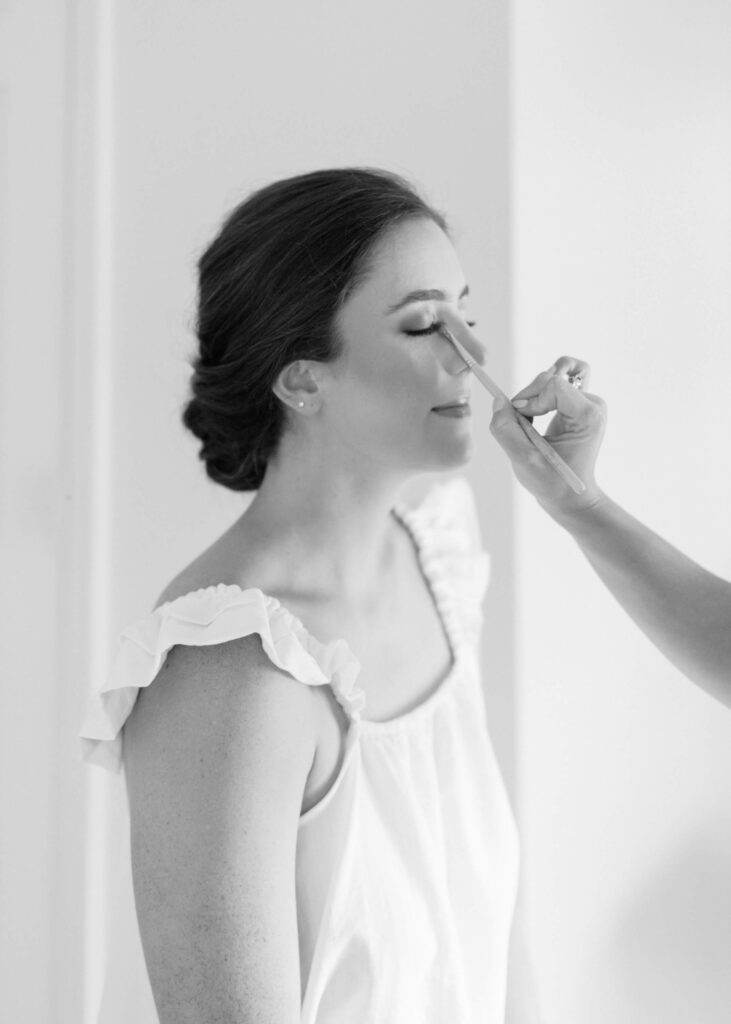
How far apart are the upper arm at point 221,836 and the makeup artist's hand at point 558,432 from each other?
12.0 inches

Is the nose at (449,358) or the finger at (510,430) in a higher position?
the nose at (449,358)

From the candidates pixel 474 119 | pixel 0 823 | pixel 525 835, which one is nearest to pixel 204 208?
pixel 474 119

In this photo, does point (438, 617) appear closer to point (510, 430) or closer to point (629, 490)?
point (510, 430)

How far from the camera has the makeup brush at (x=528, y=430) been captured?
0.96 meters

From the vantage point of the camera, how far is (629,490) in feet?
5.03

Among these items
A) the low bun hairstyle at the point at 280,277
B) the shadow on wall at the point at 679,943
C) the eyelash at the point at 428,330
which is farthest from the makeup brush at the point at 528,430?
the shadow on wall at the point at 679,943

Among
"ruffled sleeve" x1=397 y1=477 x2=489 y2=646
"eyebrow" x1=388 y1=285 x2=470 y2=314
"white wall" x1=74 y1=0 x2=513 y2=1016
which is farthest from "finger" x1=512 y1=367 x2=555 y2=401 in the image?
"white wall" x1=74 y1=0 x2=513 y2=1016

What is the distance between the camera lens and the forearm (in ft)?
3.41

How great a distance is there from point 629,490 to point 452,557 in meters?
0.40

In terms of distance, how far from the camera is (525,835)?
57.8 inches

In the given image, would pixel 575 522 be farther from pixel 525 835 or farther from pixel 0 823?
pixel 0 823

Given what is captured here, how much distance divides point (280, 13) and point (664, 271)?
62 cm

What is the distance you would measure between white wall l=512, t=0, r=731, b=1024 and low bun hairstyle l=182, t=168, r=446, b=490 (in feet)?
1.58

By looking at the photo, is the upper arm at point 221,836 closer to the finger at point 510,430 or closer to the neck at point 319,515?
the neck at point 319,515
